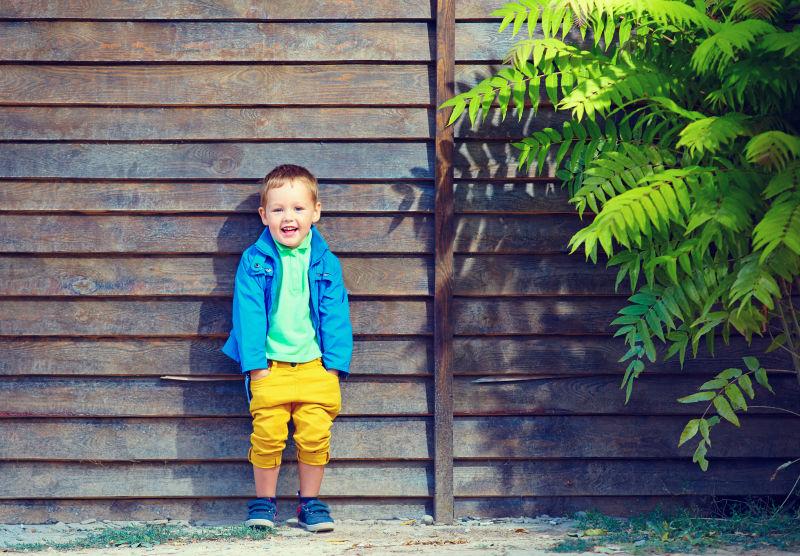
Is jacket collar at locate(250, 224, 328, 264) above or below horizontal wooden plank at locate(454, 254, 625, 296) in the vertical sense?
above

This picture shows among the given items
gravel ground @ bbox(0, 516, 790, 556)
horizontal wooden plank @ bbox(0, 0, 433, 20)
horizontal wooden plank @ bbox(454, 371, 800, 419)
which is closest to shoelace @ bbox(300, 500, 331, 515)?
gravel ground @ bbox(0, 516, 790, 556)

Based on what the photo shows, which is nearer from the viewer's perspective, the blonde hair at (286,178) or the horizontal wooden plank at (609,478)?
the blonde hair at (286,178)

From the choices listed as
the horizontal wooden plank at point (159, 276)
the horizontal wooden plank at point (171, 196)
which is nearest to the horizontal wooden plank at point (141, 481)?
the horizontal wooden plank at point (159, 276)

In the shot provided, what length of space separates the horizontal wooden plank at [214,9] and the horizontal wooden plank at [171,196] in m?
0.88

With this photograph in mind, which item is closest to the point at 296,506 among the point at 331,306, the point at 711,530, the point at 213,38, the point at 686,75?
the point at 331,306

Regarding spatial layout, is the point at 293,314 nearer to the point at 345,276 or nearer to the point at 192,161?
the point at 345,276

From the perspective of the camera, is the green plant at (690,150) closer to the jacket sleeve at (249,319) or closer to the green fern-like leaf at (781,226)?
the green fern-like leaf at (781,226)

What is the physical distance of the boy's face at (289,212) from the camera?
14.3ft

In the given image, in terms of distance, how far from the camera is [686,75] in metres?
3.95

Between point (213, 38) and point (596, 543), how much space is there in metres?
3.21

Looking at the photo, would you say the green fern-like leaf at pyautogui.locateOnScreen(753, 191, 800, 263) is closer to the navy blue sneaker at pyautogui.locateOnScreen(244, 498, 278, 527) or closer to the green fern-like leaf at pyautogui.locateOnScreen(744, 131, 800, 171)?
the green fern-like leaf at pyautogui.locateOnScreen(744, 131, 800, 171)

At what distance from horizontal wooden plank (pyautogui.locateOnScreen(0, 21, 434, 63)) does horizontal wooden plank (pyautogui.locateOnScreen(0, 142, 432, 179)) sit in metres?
0.46

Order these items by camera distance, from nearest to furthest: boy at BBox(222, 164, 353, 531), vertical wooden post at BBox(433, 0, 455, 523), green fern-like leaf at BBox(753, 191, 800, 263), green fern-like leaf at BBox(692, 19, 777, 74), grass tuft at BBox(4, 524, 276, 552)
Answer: green fern-like leaf at BBox(753, 191, 800, 263) → green fern-like leaf at BBox(692, 19, 777, 74) → grass tuft at BBox(4, 524, 276, 552) → boy at BBox(222, 164, 353, 531) → vertical wooden post at BBox(433, 0, 455, 523)

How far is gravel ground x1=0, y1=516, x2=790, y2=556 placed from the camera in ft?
13.3
